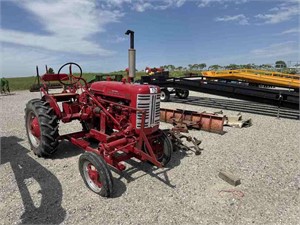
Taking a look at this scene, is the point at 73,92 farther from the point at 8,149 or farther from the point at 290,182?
the point at 290,182

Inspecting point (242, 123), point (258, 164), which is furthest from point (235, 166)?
point (242, 123)

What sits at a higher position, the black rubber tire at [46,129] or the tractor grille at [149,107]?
the tractor grille at [149,107]

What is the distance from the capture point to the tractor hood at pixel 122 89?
13.3ft

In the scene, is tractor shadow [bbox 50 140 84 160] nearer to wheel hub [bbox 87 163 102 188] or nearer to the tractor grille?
wheel hub [bbox 87 163 102 188]

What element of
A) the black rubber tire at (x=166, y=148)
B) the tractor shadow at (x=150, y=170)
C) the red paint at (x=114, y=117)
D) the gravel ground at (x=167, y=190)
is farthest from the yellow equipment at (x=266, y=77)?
the red paint at (x=114, y=117)

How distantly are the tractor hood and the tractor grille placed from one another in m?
0.08

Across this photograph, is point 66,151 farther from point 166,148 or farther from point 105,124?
point 166,148

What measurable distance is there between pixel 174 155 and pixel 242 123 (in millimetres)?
3260

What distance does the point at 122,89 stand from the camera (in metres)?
4.28

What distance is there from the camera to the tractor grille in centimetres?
404

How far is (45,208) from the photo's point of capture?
10.8ft

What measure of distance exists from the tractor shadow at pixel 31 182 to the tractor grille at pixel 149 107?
1.67 m

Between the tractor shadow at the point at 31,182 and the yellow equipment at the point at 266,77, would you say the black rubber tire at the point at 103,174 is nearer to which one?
the tractor shadow at the point at 31,182

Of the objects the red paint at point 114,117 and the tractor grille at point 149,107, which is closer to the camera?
the red paint at point 114,117
